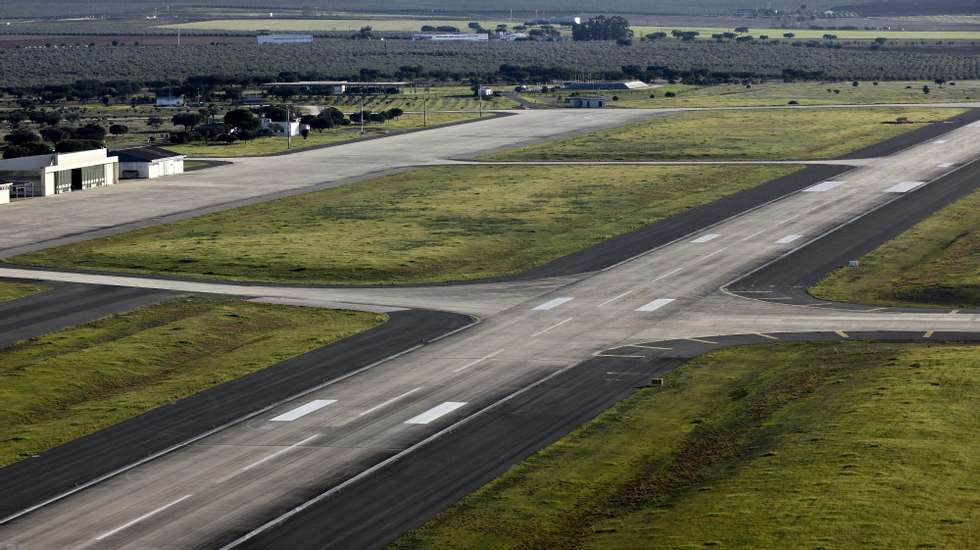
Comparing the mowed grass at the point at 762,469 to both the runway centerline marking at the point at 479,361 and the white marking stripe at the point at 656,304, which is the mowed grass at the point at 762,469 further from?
the white marking stripe at the point at 656,304

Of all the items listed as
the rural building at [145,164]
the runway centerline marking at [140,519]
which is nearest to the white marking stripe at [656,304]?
the runway centerline marking at [140,519]

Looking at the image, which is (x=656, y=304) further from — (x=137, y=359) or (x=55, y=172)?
(x=55, y=172)

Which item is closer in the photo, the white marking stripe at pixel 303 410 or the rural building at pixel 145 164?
the white marking stripe at pixel 303 410

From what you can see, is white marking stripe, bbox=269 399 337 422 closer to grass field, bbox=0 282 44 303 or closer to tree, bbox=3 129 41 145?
grass field, bbox=0 282 44 303

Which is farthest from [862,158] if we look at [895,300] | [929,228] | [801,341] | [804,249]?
[801,341]

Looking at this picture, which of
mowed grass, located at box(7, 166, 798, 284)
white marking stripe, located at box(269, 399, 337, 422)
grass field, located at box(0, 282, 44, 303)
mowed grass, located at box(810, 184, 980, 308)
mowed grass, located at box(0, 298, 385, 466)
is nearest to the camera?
white marking stripe, located at box(269, 399, 337, 422)

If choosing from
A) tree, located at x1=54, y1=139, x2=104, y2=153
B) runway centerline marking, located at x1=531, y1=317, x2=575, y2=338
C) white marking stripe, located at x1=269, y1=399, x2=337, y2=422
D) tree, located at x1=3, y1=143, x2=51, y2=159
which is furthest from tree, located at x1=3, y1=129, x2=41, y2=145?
Result: white marking stripe, located at x1=269, y1=399, x2=337, y2=422
